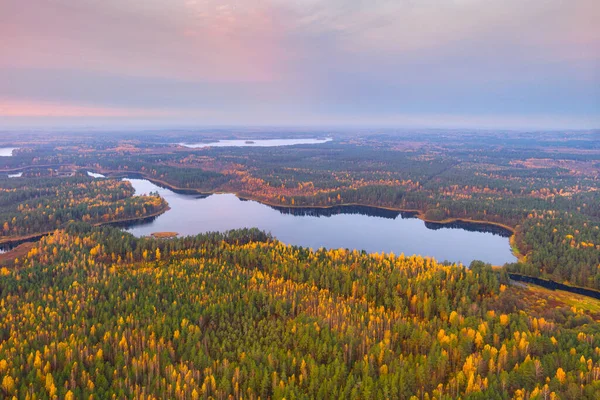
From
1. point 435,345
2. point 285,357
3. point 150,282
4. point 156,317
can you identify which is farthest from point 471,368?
point 150,282

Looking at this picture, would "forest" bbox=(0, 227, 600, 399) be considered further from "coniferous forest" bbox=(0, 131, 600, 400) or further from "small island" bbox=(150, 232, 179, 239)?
"small island" bbox=(150, 232, 179, 239)

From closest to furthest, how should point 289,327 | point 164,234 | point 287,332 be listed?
1. point 287,332
2. point 289,327
3. point 164,234

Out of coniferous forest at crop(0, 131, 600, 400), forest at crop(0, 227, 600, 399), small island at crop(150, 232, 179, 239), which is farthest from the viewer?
small island at crop(150, 232, 179, 239)

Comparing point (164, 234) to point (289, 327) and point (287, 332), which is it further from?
point (287, 332)

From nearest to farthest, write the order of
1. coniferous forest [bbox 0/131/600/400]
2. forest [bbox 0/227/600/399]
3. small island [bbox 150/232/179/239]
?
forest [bbox 0/227/600/399], coniferous forest [bbox 0/131/600/400], small island [bbox 150/232/179/239]

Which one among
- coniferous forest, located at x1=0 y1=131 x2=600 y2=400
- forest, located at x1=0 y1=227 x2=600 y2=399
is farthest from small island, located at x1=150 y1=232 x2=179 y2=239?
forest, located at x1=0 y1=227 x2=600 y2=399

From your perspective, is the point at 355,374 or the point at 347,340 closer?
the point at 355,374

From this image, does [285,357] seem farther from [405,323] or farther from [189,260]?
[189,260]

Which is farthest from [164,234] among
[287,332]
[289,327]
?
[287,332]
